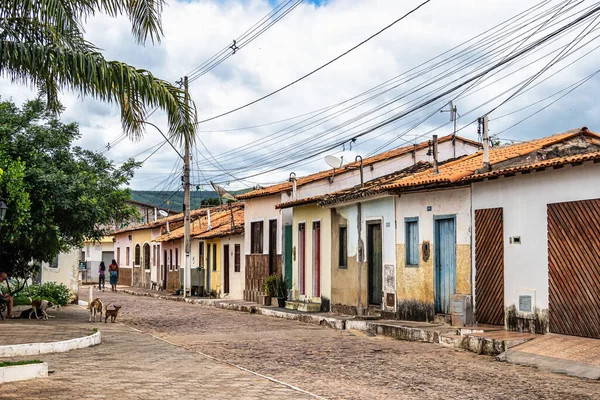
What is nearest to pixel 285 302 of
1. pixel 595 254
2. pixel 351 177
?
pixel 351 177

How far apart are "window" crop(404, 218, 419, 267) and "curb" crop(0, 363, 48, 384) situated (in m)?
10.2

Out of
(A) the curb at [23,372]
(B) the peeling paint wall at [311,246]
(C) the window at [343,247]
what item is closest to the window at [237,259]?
(B) the peeling paint wall at [311,246]

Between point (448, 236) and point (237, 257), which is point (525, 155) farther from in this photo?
point (237, 257)

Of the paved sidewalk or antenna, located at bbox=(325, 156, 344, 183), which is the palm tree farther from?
antenna, located at bbox=(325, 156, 344, 183)

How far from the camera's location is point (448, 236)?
17.4m

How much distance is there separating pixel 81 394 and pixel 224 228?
87.7 feet

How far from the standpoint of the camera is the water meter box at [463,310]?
1612 cm

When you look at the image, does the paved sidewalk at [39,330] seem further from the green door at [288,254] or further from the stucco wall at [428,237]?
the green door at [288,254]

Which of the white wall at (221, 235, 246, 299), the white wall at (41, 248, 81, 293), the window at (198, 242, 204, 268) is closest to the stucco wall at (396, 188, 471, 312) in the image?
the white wall at (41, 248, 81, 293)

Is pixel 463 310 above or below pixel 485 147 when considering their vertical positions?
below

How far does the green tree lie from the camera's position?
54.9 feet

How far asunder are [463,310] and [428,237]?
2414 mm

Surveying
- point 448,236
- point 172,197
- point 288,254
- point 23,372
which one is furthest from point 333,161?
point 172,197

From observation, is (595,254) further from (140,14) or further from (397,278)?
(140,14)
